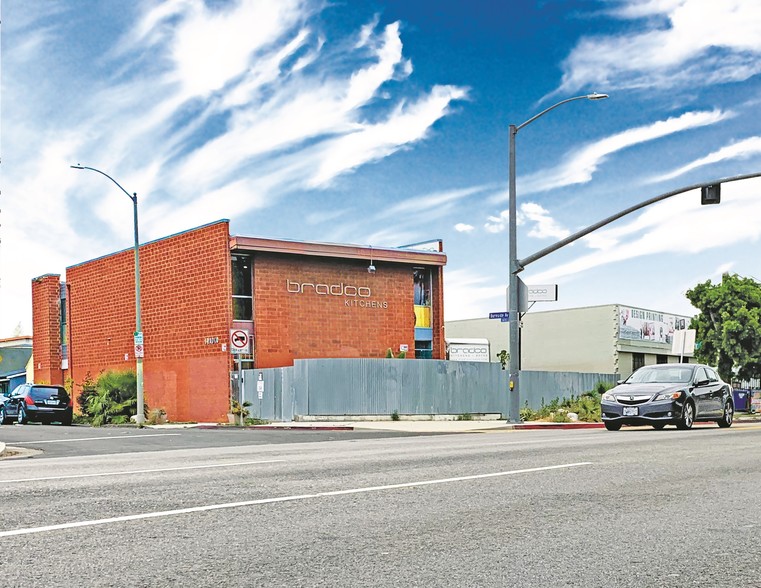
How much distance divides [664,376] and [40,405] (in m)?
21.9

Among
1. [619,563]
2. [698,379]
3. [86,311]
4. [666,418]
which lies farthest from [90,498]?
[86,311]

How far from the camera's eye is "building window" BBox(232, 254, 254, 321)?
33312mm

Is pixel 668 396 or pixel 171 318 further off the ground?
pixel 171 318

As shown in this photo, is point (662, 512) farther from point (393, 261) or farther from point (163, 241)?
point (163, 241)

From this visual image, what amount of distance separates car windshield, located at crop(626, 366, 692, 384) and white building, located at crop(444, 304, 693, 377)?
30.0 meters

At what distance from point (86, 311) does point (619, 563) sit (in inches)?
1572

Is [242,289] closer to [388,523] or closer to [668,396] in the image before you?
[668,396]

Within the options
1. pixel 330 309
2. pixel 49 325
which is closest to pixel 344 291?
pixel 330 309

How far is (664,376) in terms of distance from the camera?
21.2 metres

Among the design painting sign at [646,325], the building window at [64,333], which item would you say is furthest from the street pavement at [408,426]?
the design painting sign at [646,325]

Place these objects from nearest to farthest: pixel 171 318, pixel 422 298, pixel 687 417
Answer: pixel 687 417 → pixel 171 318 → pixel 422 298

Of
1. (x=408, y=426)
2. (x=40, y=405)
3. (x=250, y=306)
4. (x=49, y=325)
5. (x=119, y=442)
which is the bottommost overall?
(x=408, y=426)

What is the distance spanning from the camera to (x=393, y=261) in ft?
119

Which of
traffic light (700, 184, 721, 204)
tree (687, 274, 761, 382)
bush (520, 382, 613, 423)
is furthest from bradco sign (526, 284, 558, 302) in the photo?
tree (687, 274, 761, 382)
